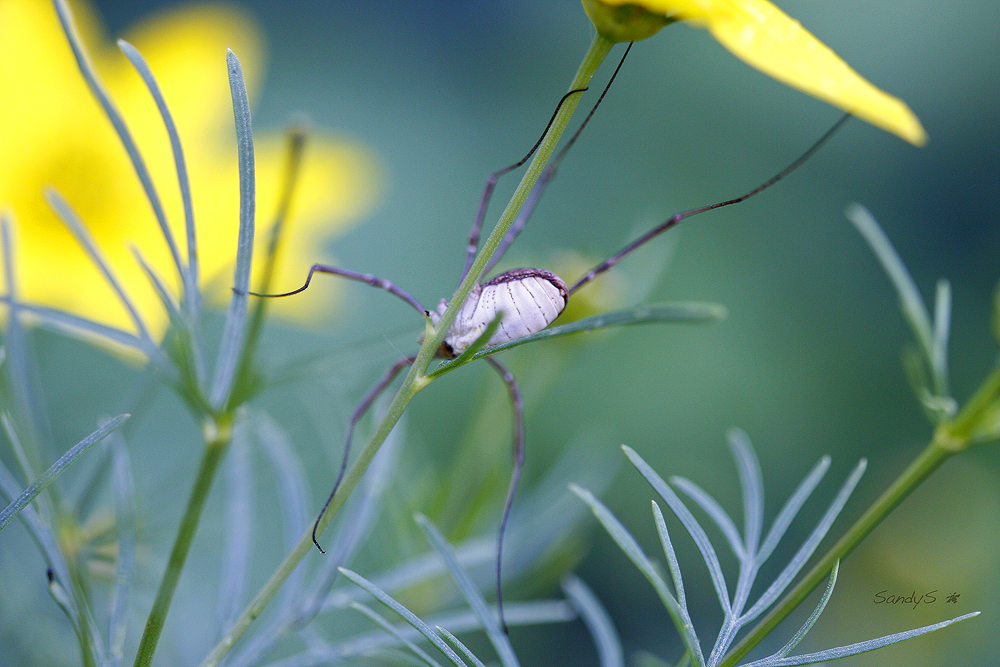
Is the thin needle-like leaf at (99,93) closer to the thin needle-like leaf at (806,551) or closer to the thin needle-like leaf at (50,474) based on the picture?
the thin needle-like leaf at (50,474)

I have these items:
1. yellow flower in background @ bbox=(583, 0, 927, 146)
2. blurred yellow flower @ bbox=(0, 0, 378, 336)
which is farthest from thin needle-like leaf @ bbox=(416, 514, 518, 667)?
blurred yellow flower @ bbox=(0, 0, 378, 336)

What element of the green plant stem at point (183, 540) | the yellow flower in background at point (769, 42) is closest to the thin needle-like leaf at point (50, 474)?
the green plant stem at point (183, 540)

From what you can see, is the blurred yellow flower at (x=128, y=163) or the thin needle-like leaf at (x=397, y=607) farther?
the blurred yellow flower at (x=128, y=163)

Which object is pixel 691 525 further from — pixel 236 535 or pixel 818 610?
pixel 236 535

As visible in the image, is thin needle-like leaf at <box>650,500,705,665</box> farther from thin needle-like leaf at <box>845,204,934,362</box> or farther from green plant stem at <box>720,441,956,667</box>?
thin needle-like leaf at <box>845,204,934,362</box>

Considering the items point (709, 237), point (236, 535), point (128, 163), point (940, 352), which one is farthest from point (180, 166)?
point (709, 237)

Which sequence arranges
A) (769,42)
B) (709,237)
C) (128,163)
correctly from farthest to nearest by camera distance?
(709,237) < (128,163) < (769,42)
